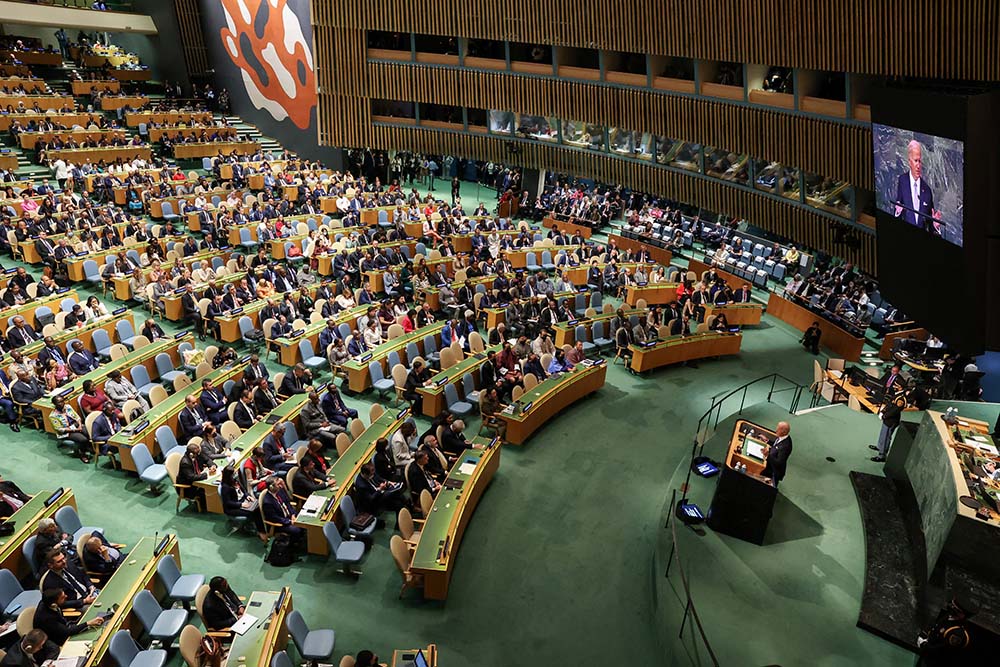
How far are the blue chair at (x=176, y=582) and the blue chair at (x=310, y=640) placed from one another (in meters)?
1.27

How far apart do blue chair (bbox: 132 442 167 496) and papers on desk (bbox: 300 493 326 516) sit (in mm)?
2054

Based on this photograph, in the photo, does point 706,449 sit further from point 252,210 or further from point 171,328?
point 252,210

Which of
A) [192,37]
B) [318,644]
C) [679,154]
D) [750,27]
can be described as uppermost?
[192,37]

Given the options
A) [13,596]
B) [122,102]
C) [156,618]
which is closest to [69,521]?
[13,596]

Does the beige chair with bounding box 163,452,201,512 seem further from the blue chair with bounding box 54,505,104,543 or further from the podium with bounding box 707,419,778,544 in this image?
the podium with bounding box 707,419,778,544

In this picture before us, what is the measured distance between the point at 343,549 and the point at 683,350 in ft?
28.7

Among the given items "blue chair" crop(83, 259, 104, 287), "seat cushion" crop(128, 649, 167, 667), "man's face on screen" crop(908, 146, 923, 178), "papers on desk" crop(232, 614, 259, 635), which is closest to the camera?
"seat cushion" crop(128, 649, 167, 667)

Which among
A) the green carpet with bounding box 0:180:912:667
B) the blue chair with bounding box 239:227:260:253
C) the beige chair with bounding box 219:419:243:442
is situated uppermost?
the blue chair with bounding box 239:227:260:253

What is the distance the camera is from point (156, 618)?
22.6 ft

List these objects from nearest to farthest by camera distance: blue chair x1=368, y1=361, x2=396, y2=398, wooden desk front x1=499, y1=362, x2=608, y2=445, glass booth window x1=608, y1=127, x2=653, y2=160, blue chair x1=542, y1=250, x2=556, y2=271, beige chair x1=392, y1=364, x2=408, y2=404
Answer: wooden desk front x1=499, y1=362, x2=608, y2=445, beige chair x1=392, y1=364, x2=408, y2=404, blue chair x1=368, y1=361, x2=396, y2=398, blue chair x1=542, y1=250, x2=556, y2=271, glass booth window x1=608, y1=127, x2=653, y2=160

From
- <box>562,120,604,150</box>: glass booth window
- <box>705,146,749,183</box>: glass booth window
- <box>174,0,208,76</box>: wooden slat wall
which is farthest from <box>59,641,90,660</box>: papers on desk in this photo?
<box>174,0,208,76</box>: wooden slat wall

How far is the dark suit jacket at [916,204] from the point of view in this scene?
848cm

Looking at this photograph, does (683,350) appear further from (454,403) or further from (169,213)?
(169,213)

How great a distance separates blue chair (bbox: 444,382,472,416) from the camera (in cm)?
1156
